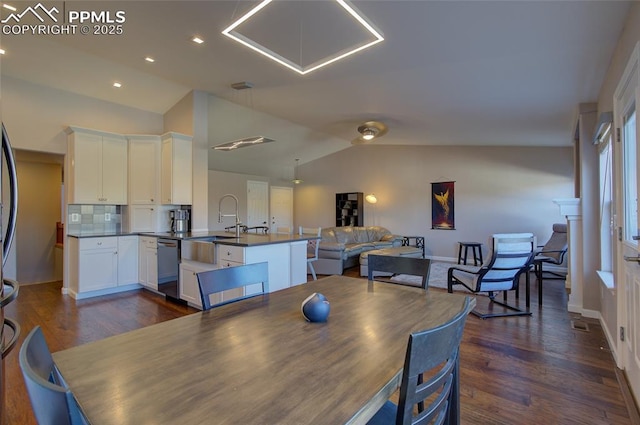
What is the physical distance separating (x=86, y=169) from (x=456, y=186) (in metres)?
7.36

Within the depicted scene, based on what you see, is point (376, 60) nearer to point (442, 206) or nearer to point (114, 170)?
point (114, 170)

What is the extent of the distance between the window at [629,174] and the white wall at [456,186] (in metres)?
4.36

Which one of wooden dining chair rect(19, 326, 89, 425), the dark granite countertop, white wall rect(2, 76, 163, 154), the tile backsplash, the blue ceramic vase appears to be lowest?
the blue ceramic vase

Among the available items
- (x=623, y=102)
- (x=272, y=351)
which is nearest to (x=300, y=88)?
(x=623, y=102)

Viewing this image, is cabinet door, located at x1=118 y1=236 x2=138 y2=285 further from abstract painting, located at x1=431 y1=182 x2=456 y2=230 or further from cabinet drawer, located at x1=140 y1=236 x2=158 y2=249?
abstract painting, located at x1=431 y1=182 x2=456 y2=230

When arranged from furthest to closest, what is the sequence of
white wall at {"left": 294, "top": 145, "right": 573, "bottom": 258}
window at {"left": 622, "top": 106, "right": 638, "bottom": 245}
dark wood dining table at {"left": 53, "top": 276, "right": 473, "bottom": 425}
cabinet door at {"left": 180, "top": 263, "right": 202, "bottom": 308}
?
1. white wall at {"left": 294, "top": 145, "right": 573, "bottom": 258}
2. cabinet door at {"left": 180, "top": 263, "right": 202, "bottom": 308}
3. window at {"left": 622, "top": 106, "right": 638, "bottom": 245}
4. dark wood dining table at {"left": 53, "top": 276, "right": 473, "bottom": 425}

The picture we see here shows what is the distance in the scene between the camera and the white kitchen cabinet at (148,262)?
4.47m

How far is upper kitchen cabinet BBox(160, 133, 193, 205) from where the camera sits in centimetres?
489

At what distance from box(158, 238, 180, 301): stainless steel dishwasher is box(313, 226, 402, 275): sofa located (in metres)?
2.61

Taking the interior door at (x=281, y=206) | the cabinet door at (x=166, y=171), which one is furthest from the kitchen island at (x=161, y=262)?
the interior door at (x=281, y=206)

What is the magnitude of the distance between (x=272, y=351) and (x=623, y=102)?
9.27 feet

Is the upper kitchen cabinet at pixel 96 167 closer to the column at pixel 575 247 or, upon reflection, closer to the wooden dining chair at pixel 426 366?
the wooden dining chair at pixel 426 366

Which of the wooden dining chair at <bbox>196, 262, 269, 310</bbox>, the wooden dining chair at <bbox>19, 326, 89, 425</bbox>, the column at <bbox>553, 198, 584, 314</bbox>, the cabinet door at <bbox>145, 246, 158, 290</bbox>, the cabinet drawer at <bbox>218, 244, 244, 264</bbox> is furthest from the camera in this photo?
the cabinet door at <bbox>145, 246, 158, 290</bbox>

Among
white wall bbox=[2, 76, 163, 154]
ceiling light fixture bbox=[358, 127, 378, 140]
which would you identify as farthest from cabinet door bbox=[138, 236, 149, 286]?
ceiling light fixture bbox=[358, 127, 378, 140]
